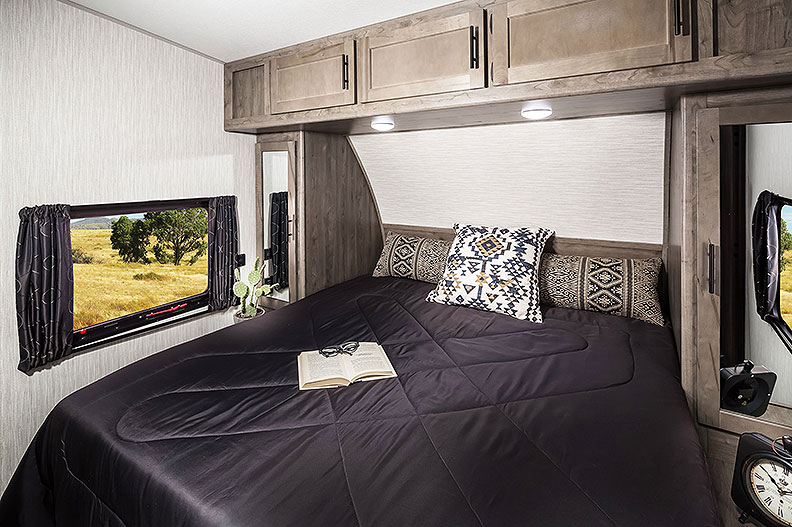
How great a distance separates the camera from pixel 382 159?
10.4ft

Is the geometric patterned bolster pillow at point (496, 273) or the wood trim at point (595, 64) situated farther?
the geometric patterned bolster pillow at point (496, 273)

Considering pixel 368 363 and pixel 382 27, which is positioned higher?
pixel 382 27

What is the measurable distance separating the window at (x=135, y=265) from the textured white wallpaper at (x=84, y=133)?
0.29 ft

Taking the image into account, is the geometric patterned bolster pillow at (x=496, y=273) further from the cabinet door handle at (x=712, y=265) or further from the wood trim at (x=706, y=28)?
the wood trim at (x=706, y=28)

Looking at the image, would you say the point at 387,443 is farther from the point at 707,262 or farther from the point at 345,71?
the point at 345,71

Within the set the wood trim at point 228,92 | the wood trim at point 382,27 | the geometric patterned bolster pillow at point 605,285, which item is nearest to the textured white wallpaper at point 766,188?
the geometric patterned bolster pillow at point 605,285

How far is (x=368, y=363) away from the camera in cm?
172

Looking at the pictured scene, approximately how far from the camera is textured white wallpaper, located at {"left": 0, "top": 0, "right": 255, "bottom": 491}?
6.33ft

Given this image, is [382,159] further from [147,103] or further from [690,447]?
[690,447]

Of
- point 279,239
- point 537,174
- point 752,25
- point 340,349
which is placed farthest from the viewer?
point 279,239

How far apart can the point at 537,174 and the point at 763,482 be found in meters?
1.79

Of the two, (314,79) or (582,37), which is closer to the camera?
(582,37)

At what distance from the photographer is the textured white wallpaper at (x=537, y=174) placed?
2311 mm

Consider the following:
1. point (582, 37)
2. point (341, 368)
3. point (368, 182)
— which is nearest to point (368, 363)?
point (341, 368)
